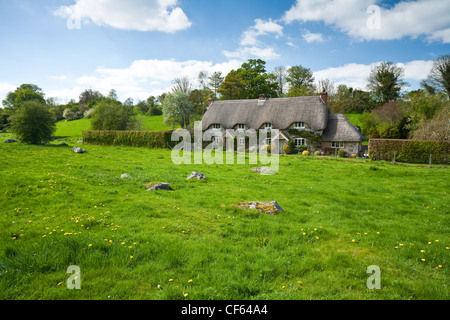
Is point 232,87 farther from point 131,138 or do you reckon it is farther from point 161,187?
point 161,187

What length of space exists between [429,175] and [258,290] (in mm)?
17685

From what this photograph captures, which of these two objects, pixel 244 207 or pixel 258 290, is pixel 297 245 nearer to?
pixel 258 290

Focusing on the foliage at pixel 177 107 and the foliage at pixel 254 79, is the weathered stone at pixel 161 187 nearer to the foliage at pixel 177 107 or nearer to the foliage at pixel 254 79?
the foliage at pixel 177 107

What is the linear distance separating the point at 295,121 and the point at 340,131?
6189mm

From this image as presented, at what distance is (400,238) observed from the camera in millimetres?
6031

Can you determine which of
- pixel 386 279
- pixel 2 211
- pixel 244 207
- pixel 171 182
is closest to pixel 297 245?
pixel 386 279

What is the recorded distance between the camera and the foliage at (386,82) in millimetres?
54188

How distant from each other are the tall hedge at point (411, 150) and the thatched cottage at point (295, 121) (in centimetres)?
539

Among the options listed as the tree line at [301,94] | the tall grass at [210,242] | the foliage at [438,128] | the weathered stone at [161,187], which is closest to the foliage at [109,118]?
the tree line at [301,94]

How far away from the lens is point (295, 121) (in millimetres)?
33844

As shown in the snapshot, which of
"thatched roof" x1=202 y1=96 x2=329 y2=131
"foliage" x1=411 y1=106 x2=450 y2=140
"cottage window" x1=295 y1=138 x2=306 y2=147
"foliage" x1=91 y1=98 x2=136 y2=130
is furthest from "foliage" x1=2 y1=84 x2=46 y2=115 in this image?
"foliage" x1=411 y1=106 x2=450 y2=140

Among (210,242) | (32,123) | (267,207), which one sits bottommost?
(210,242)

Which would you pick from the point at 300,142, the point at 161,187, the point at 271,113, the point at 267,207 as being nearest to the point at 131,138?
the point at 271,113

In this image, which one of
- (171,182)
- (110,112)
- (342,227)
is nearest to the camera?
(342,227)
